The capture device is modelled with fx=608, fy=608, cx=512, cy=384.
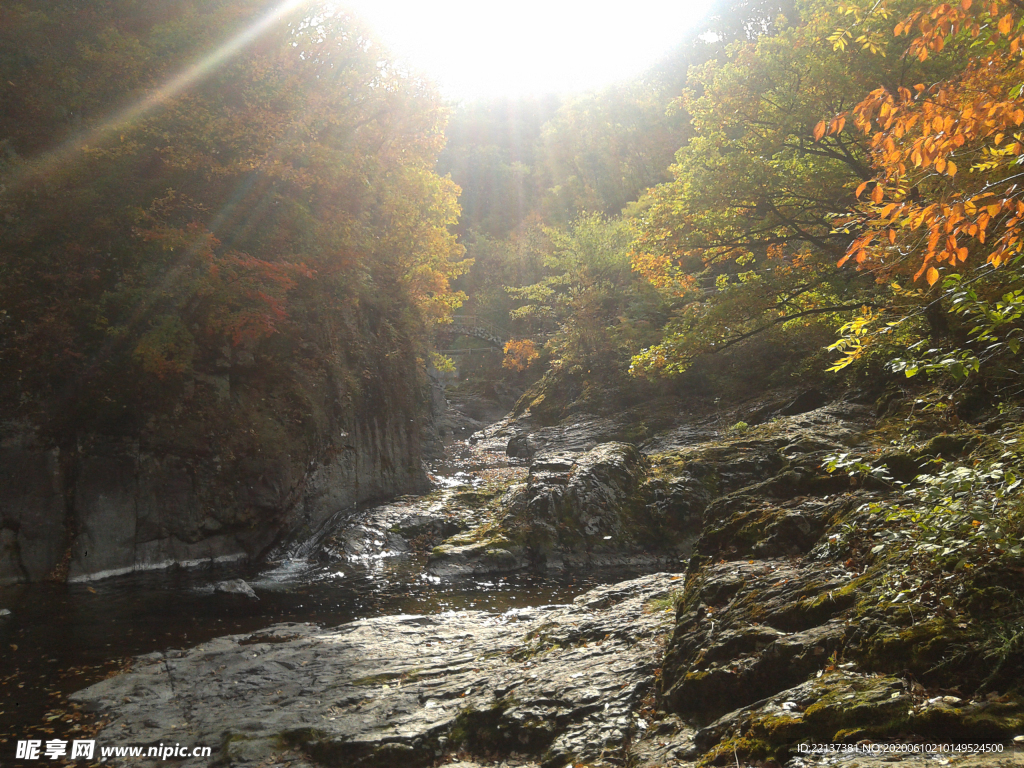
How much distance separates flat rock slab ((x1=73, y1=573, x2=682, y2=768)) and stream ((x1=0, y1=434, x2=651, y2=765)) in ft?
2.15

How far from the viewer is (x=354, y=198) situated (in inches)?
705

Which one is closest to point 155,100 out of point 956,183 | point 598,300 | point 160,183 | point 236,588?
point 160,183

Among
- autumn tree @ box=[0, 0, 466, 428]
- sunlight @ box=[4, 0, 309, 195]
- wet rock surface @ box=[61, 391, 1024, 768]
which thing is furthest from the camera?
autumn tree @ box=[0, 0, 466, 428]

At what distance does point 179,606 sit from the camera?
36.1 feet

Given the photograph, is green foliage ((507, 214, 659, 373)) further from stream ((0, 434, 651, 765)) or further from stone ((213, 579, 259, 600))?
→ stone ((213, 579, 259, 600))

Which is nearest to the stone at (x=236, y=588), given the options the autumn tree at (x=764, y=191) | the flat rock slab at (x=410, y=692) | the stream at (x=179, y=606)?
the stream at (x=179, y=606)

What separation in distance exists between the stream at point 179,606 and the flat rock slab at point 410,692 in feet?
2.15

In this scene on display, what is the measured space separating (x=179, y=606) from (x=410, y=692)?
20.9 feet

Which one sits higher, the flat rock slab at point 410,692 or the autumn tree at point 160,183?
the autumn tree at point 160,183

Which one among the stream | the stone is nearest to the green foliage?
the stream

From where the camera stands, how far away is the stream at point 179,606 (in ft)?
24.4

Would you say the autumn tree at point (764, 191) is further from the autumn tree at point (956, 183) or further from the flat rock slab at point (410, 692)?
the flat rock slab at point (410, 692)

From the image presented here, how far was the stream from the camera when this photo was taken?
743cm

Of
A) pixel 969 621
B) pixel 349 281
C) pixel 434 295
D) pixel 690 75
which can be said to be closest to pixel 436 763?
pixel 969 621
